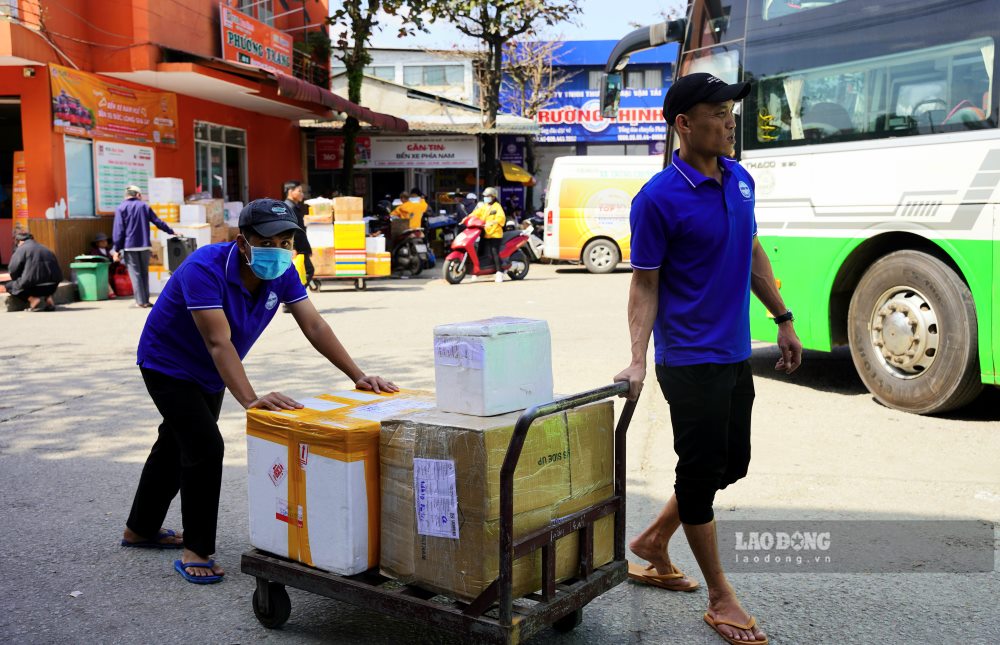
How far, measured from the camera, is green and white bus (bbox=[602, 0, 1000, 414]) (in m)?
6.30

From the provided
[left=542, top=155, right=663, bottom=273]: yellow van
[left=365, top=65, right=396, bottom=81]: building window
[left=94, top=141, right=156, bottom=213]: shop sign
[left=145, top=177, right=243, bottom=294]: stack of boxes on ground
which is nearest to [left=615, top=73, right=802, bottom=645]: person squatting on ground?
[left=145, top=177, right=243, bottom=294]: stack of boxes on ground

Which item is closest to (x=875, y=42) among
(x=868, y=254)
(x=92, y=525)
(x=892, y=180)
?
(x=892, y=180)

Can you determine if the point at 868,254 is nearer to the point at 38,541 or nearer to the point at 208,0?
the point at 38,541

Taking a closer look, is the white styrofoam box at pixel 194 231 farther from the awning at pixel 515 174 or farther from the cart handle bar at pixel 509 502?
the awning at pixel 515 174

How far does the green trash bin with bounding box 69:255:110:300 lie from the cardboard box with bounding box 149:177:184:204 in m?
1.89

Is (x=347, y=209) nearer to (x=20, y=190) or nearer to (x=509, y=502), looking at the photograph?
(x=20, y=190)

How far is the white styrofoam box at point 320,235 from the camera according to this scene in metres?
16.3

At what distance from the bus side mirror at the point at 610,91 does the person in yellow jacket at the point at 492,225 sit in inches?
329

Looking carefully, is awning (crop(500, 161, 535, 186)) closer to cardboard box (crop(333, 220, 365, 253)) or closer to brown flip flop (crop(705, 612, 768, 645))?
cardboard box (crop(333, 220, 365, 253))

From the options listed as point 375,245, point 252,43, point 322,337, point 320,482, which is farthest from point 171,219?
point 320,482

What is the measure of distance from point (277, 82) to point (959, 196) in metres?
14.0

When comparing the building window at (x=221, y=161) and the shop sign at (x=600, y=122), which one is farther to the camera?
the shop sign at (x=600, y=122)

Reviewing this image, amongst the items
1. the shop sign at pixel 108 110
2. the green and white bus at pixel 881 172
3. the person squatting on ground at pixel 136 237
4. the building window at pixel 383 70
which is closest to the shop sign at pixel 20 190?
the shop sign at pixel 108 110

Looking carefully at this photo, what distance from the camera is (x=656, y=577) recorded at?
12.8ft
